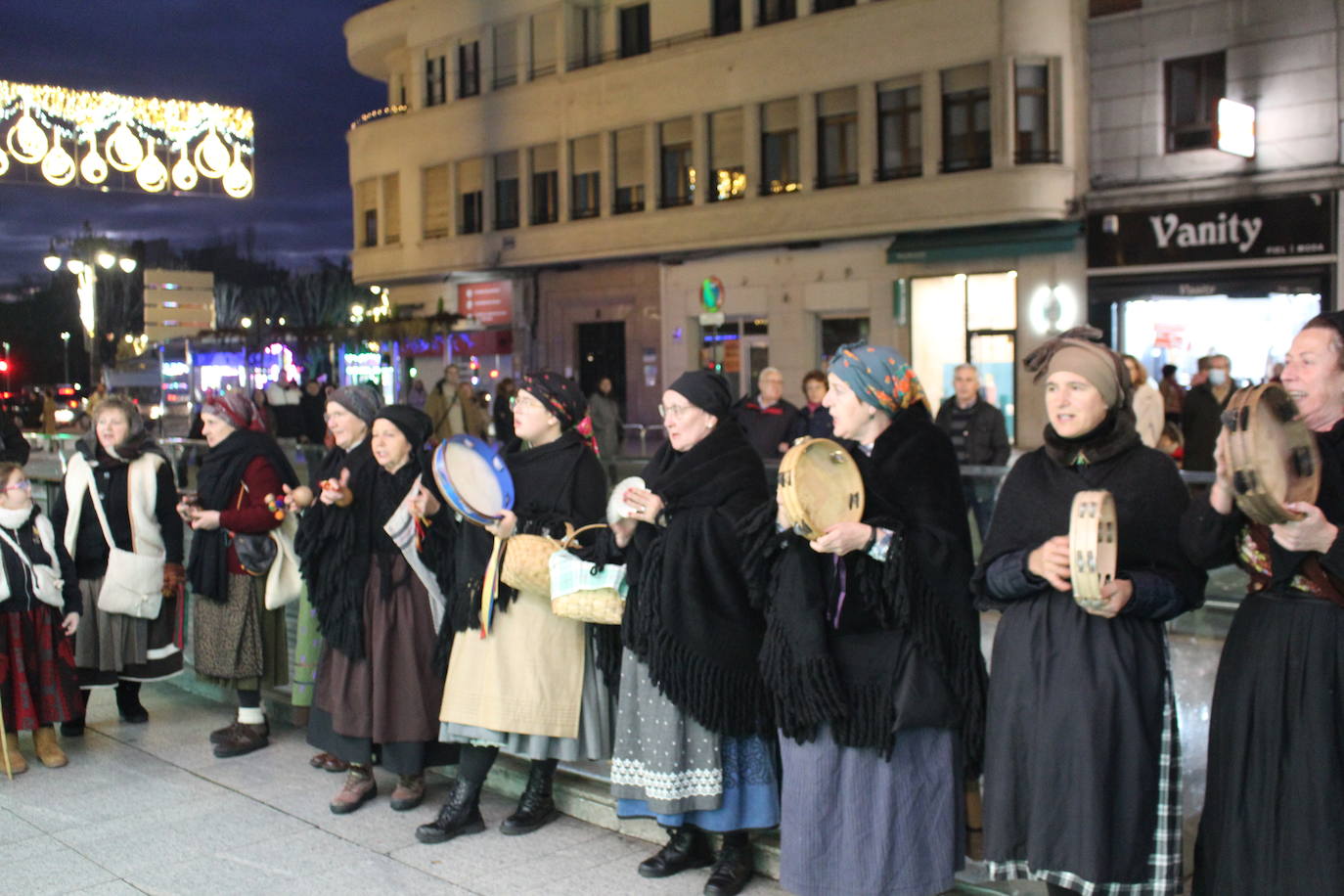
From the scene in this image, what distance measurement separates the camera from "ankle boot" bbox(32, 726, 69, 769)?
678cm

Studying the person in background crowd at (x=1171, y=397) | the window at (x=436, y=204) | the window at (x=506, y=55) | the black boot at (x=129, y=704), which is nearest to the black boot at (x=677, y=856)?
the black boot at (x=129, y=704)

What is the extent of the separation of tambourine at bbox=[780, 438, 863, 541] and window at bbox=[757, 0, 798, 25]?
2590cm

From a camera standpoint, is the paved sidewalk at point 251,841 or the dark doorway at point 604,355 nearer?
the paved sidewalk at point 251,841

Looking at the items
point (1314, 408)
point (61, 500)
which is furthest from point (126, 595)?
point (1314, 408)

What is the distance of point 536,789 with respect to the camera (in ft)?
18.5

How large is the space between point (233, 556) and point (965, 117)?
21.4 meters

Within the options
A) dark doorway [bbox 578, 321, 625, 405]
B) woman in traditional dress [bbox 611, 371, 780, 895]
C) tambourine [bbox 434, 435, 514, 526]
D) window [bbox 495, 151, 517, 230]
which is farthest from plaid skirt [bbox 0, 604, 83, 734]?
window [bbox 495, 151, 517, 230]

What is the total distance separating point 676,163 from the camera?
30.7 metres

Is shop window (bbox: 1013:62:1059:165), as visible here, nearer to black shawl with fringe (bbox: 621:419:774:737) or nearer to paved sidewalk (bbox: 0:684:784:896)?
paved sidewalk (bbox: 0:684:784:896)

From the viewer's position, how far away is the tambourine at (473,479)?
516 cm

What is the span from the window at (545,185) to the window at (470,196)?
187 centimetres

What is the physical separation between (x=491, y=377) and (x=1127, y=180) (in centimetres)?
1882

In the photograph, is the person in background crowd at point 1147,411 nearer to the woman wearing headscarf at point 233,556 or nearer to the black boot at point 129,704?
the woman wearing headscarf at point 233,556

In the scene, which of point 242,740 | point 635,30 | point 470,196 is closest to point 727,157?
point 635,30
